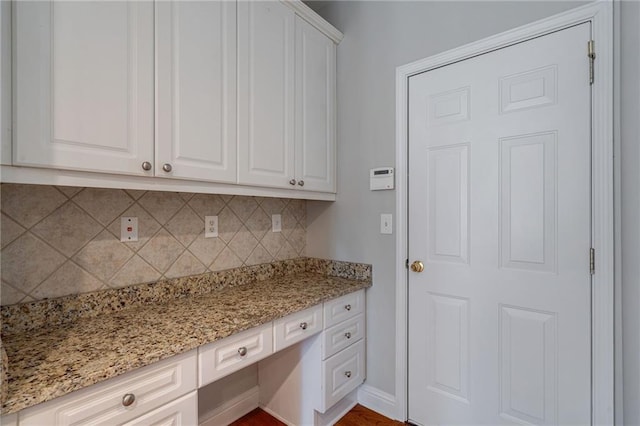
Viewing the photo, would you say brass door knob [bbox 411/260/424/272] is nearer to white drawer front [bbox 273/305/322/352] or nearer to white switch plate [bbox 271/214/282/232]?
white drawer front [bbox 273/305/322/352]

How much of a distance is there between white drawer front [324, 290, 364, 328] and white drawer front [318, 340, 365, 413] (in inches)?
7.6

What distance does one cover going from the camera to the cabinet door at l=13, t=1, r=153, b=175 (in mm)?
894

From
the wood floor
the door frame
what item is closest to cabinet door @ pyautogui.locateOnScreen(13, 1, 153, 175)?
the wood floor

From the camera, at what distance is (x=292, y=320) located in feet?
4.74

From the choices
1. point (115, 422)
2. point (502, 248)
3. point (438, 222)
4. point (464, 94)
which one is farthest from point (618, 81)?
point (115, 422)

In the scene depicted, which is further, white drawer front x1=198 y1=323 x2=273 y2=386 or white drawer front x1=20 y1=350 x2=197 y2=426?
white drawer front x1=198 y1=323 x2=273 y2=386

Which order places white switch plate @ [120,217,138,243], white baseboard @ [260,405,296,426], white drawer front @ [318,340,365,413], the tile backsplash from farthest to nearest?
white baseboard @ [260,405,296,426] < white drawer front @ [318,340,365,413] < white switch plate @ [120,217,138,243] < the tile backsplash

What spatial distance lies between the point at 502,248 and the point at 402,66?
3.71 feet

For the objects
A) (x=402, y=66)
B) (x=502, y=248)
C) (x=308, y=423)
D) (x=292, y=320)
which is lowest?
(x=308, y=423)

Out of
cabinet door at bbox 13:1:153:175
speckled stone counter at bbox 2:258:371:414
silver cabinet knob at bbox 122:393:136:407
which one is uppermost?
cabinet door at bbox 13:1:153:175

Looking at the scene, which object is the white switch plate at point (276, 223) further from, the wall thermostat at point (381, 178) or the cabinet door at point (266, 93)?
the wall thermostat at point (381, 178)

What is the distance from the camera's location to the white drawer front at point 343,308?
1.64 m

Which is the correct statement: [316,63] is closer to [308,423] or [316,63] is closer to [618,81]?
[618,81]

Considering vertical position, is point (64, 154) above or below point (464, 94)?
below
